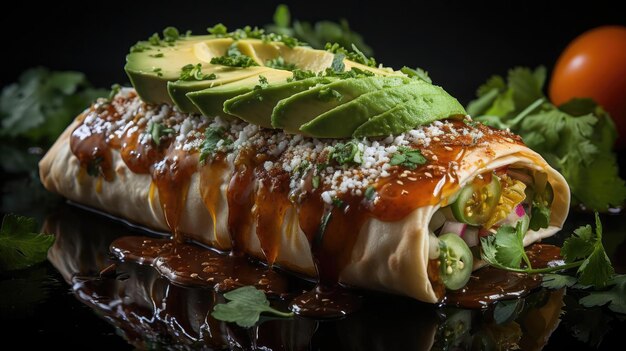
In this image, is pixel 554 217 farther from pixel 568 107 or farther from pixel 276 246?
pixel 568 107

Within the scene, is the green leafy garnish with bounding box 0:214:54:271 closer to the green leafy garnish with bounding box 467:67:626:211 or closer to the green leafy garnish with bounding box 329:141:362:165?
the green leafy garnish with bounding box 329:141:362:165

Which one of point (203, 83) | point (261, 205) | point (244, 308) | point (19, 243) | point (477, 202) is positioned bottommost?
point (19, 243)

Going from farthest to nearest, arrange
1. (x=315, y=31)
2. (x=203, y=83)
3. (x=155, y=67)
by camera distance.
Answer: (x=315, y=31) < (x=155, y=67) < (x=203, y=83)

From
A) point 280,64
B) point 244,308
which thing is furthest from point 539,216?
point 280,64

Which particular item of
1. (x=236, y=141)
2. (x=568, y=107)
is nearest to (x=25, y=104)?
(x=236, y=141)

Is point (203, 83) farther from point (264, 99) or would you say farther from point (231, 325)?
point (231, 325)

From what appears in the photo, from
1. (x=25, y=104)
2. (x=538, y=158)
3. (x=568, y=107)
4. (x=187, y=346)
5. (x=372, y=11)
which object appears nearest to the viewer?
(x=187, y=346)
